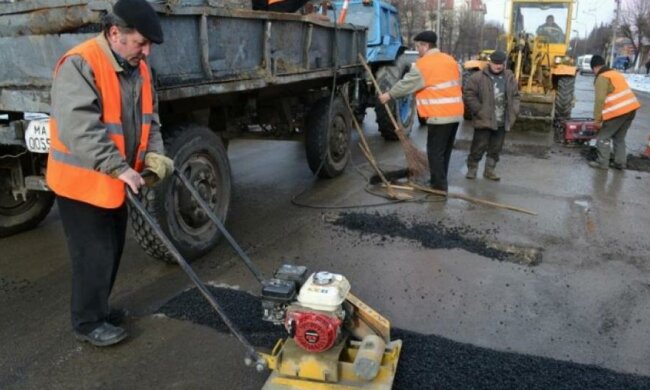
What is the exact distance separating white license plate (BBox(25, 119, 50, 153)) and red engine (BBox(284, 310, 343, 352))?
80.5 inches

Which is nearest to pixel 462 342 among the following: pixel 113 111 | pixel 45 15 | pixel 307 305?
pixel 307 305

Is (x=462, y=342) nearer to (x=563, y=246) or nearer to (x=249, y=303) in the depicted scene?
(x=249, y=303)

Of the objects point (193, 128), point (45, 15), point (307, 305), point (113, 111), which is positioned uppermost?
point (45, 15)

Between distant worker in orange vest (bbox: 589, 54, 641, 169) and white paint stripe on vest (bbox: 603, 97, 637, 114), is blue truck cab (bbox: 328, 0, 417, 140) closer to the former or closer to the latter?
distant worker in orange vest (bbox: 589, 54, 641, 169)

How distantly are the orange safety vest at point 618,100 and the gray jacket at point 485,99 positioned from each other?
1.84m

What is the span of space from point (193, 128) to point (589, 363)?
3.07 metres

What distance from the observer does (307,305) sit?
2.55m

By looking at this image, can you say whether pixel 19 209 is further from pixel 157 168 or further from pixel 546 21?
pixel 546 21

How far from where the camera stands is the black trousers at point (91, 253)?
3.04 meters

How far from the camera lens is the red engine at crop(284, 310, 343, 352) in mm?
2486

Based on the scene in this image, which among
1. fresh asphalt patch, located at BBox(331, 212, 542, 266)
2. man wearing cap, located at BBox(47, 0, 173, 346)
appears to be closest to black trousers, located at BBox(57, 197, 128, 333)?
man wearing cap, located at BBox(47, 0, 173, 346)

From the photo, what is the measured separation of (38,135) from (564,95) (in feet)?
35.8

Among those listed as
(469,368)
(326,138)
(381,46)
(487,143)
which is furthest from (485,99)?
(469,368)

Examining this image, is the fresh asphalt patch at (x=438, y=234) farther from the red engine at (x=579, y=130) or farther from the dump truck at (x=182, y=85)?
the red engine at (x=579, y=130)
